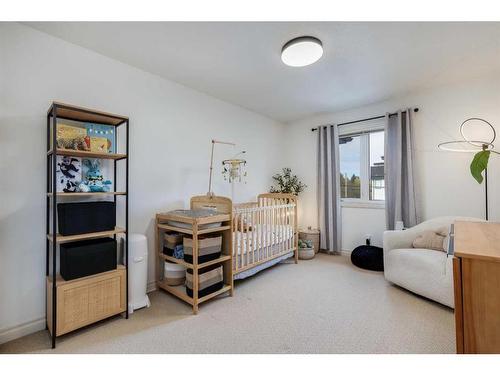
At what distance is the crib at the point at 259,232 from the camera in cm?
241

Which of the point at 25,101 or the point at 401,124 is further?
the point at 401,124

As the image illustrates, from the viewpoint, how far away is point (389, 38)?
184 centimetres

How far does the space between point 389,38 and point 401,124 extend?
1.52 m

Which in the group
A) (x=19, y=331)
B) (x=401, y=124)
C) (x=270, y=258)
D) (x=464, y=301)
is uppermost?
(x=401, y=124)

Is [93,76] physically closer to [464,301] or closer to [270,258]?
[270,258]

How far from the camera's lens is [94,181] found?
1.88 meters

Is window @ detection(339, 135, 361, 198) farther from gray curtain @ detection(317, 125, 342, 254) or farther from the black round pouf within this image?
the black round pouf

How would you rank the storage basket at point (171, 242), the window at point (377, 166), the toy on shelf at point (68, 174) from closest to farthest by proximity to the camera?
1. the toy on shelf at point (68, 174)
2. the storage basket at point (171, 242)
3. the window at point (377, 166)

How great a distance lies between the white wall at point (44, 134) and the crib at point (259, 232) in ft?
1.81

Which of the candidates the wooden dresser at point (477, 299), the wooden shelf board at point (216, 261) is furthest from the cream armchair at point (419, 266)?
the wooden shelf board at point (216, 261)

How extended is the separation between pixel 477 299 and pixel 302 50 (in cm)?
191

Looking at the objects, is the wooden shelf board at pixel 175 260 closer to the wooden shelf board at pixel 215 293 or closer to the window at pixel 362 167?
the wooden shelf board at pixel 215 293

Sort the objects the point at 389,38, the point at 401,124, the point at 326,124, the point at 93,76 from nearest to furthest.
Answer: the point at 389,38 → the point at 93,76 → the point at 401,124 → the point at 326,124

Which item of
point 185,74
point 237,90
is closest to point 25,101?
point 185,74
